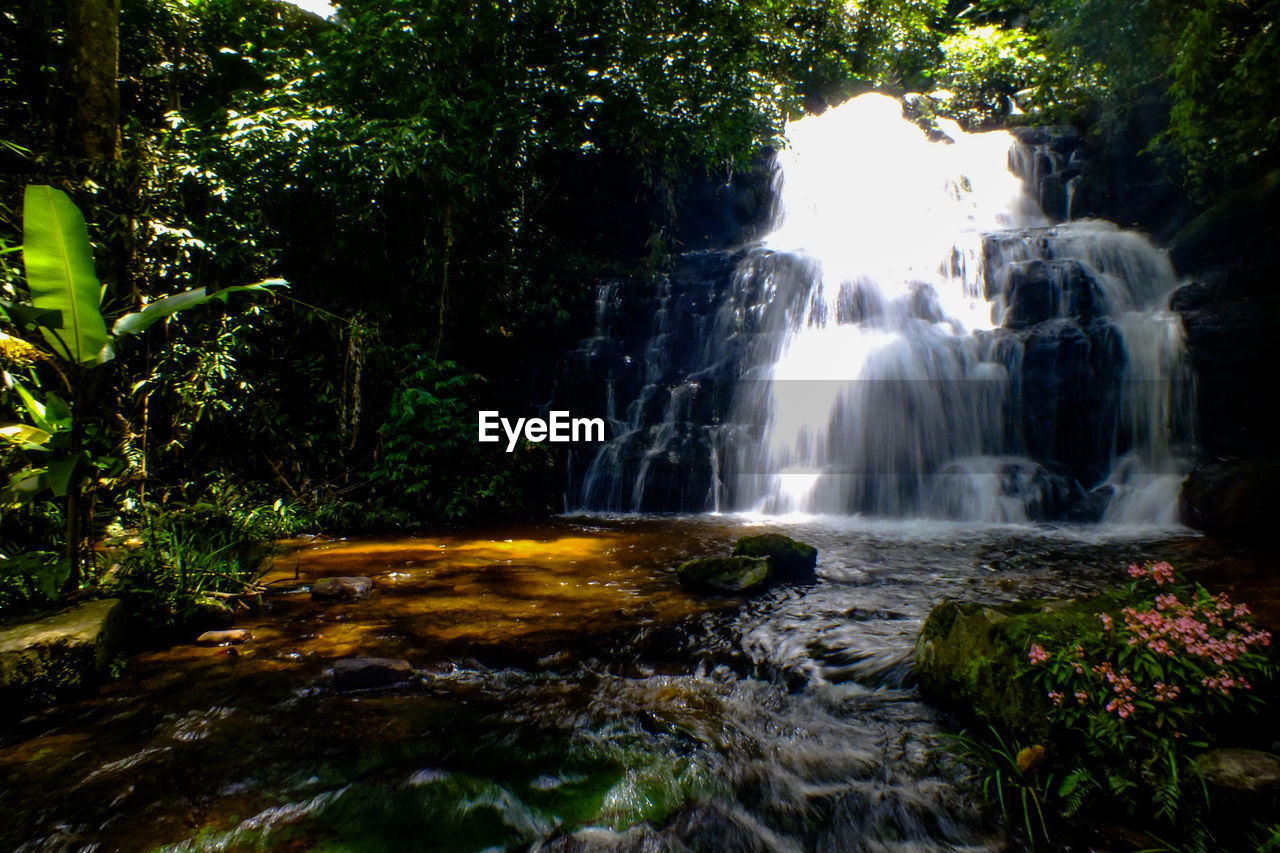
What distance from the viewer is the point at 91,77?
577 centimetres

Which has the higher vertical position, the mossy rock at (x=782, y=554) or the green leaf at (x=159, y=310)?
the green leaf at (x=159, y=310)

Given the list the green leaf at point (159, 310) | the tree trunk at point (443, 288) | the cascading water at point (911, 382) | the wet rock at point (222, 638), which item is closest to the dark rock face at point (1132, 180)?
the cascading water at point (911, 382)

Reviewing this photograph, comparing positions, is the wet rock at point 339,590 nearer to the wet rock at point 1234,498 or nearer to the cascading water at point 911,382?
the cascading water at point 911,382

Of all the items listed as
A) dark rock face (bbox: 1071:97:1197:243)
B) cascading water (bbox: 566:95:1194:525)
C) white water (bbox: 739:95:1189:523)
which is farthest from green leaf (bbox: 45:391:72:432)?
dark rock face (bbox: 1071:97:1197:243)

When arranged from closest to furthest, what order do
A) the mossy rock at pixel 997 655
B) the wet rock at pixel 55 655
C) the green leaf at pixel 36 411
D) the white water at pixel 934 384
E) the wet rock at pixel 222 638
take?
the mossy rock at pixel 997 655, the wet rock at pixel 55 655, the green leaf at pixel 36 411, the wet rock at pixel 222 638, the white water at pixel 934 384

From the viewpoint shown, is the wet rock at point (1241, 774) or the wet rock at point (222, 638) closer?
the wet rock at point (1241, 774)

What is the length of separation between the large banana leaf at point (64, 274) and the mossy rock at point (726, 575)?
432 centimetres

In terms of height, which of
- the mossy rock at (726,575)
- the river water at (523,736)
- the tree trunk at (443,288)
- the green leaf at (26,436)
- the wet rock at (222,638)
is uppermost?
the tree trunk at (443,288)

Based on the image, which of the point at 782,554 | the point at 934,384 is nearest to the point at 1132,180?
the point at 934,384

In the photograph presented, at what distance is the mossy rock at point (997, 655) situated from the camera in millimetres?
2480

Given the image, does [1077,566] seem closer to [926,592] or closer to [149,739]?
[926,592]

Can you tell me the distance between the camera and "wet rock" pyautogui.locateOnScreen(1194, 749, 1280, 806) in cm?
198

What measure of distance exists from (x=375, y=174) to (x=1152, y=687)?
33.8 ft

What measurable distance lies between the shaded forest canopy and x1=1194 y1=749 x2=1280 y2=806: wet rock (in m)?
6.38
